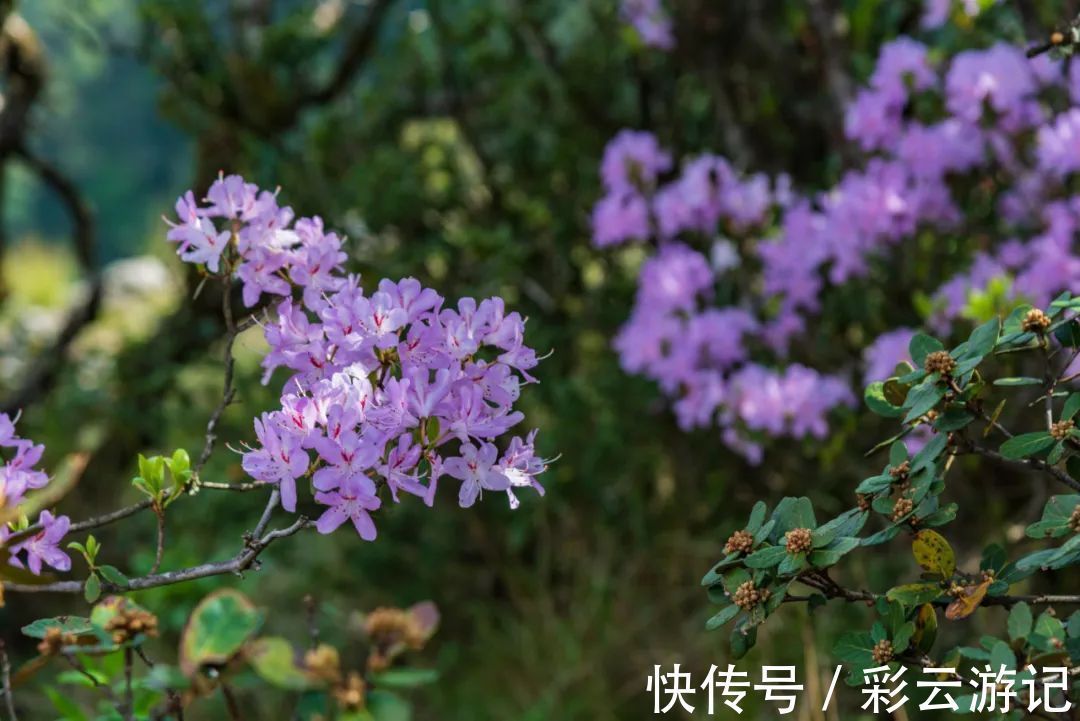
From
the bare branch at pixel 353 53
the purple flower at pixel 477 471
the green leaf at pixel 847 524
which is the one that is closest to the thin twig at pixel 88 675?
the purple flower at pixel 477 471

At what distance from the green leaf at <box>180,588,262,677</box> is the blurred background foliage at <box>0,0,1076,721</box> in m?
1.49

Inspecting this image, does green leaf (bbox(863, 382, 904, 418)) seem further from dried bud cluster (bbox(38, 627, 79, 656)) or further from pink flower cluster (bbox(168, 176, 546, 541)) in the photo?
dried bud cluster (bbox(38, 627, 79, 656))

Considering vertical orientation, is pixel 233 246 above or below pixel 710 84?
below

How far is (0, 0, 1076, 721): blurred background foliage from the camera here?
11.1 feet

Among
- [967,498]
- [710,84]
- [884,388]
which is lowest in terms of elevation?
[884,388]

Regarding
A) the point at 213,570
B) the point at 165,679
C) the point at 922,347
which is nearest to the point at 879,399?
the point at 922,347

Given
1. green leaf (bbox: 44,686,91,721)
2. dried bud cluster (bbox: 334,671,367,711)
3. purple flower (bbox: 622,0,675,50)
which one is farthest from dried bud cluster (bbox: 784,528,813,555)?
purple flower (bbox: 622,0,675,50)

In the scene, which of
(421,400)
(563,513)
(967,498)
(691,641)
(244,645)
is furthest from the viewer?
(563,513)

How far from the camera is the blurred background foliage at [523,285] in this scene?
11.1ft

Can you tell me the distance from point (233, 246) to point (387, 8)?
307 centimetres

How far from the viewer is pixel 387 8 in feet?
14.4

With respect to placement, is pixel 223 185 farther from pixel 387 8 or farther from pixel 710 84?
pixel 387 8

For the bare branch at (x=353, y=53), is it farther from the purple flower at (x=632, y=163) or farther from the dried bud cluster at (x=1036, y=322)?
the dried bud cluster at (x=1036, y=322)

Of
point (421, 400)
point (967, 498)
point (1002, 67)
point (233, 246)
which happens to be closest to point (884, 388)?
point (421, 400)
